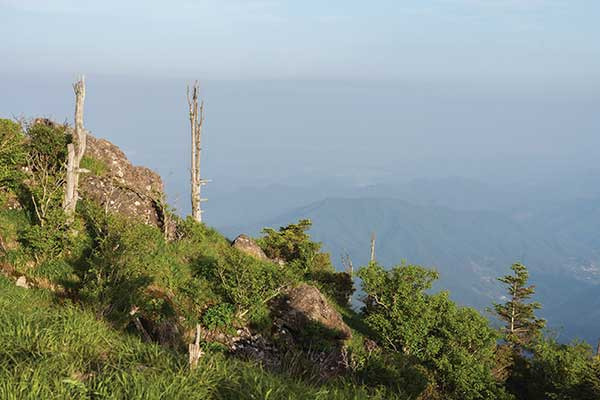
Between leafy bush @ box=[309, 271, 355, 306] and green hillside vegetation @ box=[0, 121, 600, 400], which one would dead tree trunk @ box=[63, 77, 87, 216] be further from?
leafy bush @ box=[309, 271, 355, 306]

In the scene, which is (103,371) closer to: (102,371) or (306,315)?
(102,371)

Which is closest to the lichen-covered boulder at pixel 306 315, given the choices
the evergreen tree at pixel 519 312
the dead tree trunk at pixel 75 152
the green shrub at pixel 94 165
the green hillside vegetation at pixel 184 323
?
the green hillside vegetation at pixel 184 323

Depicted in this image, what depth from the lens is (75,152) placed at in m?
16.7

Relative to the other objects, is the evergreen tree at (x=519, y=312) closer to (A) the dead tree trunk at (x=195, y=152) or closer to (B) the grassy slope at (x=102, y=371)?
(A) the dead tree trunk at (x=195, y=152)

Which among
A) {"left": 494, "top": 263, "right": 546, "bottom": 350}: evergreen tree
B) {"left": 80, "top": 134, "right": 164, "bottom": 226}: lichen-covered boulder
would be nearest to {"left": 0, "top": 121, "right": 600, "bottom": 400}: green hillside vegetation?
{"left": 80, "top": 134, "right": 164, "bottom": 226}: lichen-covered boulder

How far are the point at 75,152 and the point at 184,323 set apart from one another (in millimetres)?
7684

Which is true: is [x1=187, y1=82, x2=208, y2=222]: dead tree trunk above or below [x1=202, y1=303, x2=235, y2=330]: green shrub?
above

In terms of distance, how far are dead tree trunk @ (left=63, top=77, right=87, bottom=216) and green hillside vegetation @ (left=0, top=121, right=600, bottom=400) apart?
735mm

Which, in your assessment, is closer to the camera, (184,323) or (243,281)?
(184,323)

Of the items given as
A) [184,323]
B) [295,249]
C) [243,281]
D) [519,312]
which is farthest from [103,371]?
[519,312]

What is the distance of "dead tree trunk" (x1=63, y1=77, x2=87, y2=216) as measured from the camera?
1625 centimetres

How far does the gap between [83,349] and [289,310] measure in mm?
13310

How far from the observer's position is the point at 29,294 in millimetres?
11672

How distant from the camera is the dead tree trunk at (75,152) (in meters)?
16.2
